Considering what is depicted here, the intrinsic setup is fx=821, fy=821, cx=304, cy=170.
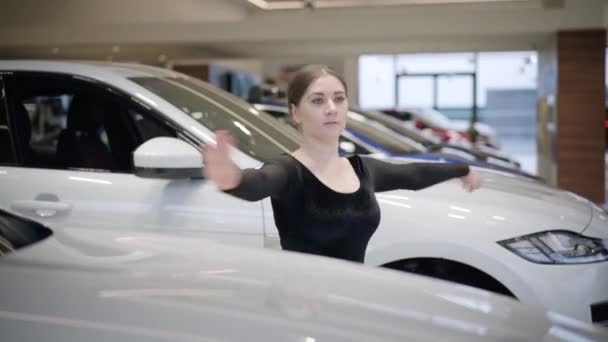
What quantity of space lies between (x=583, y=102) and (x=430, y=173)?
31.2ft

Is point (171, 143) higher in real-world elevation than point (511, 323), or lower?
higher

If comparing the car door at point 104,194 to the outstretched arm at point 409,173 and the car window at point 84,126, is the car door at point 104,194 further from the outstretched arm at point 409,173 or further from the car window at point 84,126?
the outstretched arm at point 409,173

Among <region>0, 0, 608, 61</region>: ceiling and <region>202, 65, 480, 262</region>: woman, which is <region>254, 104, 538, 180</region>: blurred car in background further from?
<region>0, 0, 608, 61</region>: ceiling

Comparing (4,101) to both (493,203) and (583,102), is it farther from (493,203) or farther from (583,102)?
(583,102)

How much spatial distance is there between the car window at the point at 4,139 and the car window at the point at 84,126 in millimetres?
33

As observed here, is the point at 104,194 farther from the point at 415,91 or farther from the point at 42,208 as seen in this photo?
the point at 415,91

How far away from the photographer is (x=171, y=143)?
298 cm

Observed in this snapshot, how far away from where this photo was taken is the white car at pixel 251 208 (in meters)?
2.98

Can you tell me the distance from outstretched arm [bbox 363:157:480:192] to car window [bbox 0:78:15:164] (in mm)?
1770

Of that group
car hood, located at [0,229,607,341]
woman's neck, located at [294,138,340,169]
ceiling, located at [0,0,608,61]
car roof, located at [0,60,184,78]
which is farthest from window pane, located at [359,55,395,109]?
car hood, located at [0,229,607,341]

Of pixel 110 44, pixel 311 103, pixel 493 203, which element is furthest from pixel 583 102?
pixel 311 103

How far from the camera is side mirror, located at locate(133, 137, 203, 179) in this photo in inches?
116

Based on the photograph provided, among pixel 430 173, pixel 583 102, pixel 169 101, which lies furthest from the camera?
pixel 583 102

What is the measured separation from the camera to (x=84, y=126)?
394 cm
